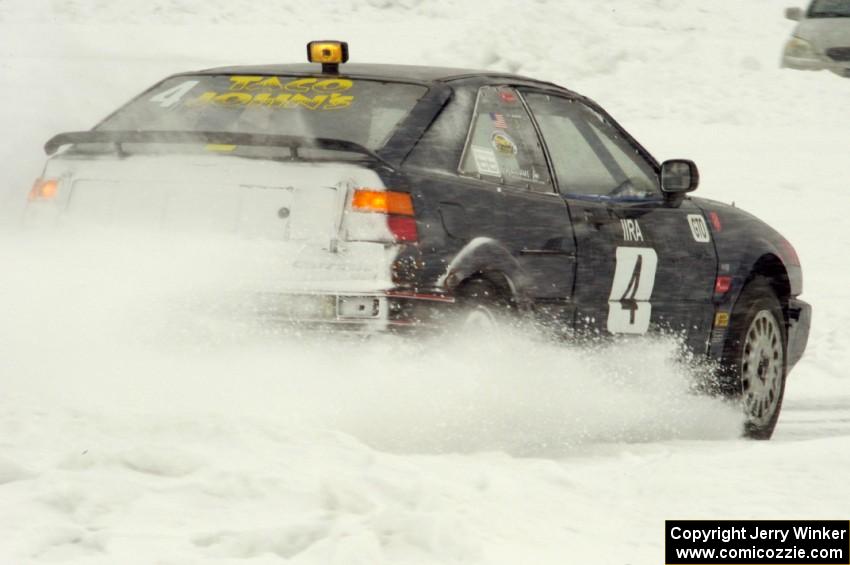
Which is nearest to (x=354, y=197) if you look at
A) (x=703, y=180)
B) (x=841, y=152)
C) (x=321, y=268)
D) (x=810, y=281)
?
(x=321, y=268)

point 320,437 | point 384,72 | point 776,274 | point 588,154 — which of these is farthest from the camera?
point 776,274

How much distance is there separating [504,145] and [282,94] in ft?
3.08

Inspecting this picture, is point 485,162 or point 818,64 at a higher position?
point 485,162

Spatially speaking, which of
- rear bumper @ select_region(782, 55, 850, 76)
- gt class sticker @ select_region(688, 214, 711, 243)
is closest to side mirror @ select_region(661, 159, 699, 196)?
gt class sticker @ select_region(688, 214, 711, 243)

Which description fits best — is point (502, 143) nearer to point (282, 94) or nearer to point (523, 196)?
point (523, 196)

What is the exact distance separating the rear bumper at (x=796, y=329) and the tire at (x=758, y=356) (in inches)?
2.2

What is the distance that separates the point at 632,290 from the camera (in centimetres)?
711

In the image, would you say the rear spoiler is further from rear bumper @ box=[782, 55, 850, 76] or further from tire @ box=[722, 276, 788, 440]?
rear bumper @ box=[782, 55, 850, 76]

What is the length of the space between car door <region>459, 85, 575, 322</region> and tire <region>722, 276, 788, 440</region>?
139 centimetres

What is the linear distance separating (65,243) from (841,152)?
451 inches

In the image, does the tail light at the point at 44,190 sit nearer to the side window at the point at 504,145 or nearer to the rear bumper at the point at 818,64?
the side window at the point at 504,145

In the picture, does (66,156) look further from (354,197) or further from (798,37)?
(798,37)

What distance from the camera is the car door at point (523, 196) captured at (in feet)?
21.0

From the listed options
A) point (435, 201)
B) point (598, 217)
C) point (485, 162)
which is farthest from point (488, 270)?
point (598, 217)
